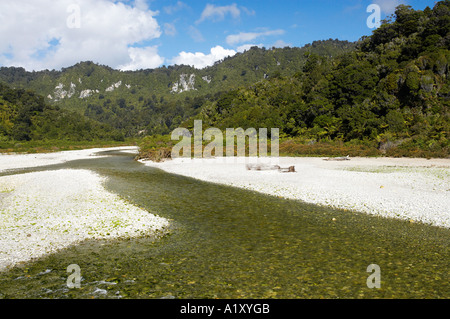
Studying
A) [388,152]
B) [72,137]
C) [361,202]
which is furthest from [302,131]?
[72,137]

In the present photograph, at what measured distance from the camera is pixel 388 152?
165ft

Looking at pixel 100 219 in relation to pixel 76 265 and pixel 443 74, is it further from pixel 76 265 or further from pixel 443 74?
pixel 443 74

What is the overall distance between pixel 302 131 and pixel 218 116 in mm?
55838

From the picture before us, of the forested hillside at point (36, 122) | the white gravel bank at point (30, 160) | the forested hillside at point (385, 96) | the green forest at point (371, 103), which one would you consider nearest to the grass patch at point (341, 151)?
the green forest at point (371, 103)

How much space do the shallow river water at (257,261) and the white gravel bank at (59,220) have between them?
1.02 m

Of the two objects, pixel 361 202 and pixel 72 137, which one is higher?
pixel 72 137

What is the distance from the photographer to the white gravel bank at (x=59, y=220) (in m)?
13.0

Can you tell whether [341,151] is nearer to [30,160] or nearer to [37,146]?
[30,160]

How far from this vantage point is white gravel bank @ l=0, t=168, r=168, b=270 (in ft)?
42.6

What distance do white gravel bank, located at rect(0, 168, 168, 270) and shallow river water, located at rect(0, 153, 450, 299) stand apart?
40.0 inches

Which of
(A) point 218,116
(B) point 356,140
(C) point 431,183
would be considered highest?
(A) point 218,116

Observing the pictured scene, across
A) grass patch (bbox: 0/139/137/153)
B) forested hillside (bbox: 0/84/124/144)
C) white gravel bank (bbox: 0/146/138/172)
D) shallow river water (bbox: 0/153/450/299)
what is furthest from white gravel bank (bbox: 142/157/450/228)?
forested hillside (bbox: 0/84/124/144)

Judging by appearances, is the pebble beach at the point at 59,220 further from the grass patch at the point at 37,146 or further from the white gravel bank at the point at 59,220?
the grass patch at the point at 37,146
